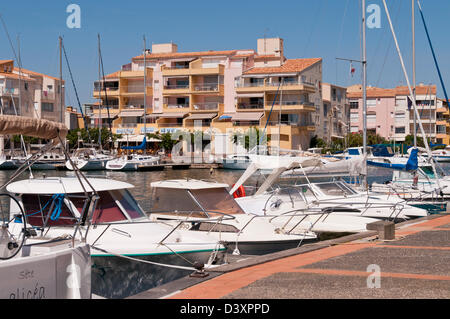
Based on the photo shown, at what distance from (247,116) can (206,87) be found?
8.70 meters

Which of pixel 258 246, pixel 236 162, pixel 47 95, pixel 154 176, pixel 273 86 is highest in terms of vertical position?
pixel 273 86

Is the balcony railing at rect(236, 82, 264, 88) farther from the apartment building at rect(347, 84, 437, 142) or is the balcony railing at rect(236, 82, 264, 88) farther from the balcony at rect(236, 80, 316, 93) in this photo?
the apartment building at rect(347, 84, 437, 142)

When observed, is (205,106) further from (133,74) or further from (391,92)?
(391,92)

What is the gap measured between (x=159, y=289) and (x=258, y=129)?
2905 inches

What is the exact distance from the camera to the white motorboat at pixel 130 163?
223ft

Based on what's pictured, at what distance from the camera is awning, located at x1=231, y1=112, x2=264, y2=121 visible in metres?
85.3

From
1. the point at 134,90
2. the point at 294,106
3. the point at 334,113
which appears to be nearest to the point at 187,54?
the point at 134,90

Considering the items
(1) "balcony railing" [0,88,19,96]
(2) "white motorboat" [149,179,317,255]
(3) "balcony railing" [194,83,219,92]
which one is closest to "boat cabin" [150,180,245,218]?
(2) "white motorboat" [149,179,317,255]

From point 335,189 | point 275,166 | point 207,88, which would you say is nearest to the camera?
point 335,189

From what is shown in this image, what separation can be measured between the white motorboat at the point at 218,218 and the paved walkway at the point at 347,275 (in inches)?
109

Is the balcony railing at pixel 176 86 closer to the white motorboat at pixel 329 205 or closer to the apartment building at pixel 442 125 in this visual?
the apartment building at pixel 442 125

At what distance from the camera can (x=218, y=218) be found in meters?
16.4

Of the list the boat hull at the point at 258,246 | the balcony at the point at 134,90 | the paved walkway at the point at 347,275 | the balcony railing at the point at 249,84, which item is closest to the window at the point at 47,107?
the balcony at the point at 134,90
